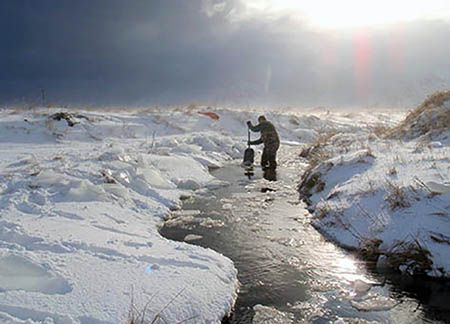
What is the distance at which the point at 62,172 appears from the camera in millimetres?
8547

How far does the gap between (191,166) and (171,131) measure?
7.31 m

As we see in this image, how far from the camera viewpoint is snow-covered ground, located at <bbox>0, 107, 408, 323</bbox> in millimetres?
3979

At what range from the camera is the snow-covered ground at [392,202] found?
5.94m

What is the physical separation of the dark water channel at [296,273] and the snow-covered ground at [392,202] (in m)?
0.34

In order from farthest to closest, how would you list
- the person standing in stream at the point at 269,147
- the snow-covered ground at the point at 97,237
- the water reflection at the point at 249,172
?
the person standing in stream at the point at 269,147
the water reflection at the point at 249,172
the snow-covered ground at the point at 97,237

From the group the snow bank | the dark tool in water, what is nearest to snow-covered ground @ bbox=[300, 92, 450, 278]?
the snow bank

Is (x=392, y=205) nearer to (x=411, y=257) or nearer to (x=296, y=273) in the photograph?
(x=411, y=257)

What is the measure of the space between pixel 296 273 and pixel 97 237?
2645 mm

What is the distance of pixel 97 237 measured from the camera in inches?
225

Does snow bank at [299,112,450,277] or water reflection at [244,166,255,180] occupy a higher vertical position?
snow bank at [299,112,450,277]

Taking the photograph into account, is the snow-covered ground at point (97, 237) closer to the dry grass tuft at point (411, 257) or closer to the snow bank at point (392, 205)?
the snow bank at point (392, 205)

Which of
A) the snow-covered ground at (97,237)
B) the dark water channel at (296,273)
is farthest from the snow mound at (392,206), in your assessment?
the snow-covered ground at (97,237)

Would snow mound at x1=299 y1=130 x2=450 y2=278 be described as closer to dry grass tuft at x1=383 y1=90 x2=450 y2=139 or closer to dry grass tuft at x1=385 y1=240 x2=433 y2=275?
dry grass tuft at x1=385 y1=240 x2=433 y2=275

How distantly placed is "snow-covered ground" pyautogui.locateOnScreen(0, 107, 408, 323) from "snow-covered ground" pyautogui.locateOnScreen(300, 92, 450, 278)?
0.55 meters
